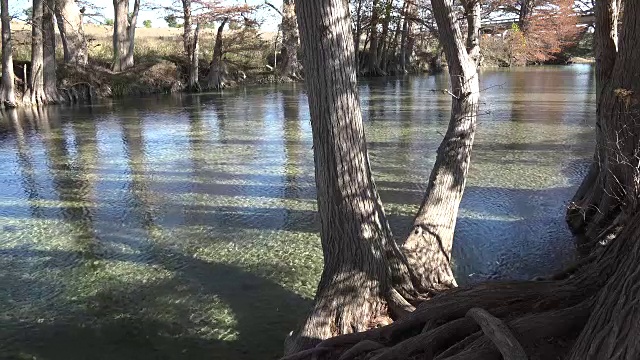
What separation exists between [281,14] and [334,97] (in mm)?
31894

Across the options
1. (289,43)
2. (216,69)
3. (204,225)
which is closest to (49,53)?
(216,69)

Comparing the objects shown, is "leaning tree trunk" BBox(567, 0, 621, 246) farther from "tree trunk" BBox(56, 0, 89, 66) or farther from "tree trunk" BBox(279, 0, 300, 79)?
"tree trunk" BBox(279, 0, 300, 79)

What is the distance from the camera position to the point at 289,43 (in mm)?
35000

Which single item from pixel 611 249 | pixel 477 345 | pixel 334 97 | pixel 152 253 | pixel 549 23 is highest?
pixel 549 23

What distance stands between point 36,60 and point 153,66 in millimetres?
7795

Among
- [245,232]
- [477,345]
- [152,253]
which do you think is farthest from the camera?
[245,232]

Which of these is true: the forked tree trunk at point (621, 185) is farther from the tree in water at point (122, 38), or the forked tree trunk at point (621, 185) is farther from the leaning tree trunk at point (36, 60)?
the tree in water at point (122, 38)

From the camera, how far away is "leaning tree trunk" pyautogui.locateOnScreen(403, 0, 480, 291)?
212 inches

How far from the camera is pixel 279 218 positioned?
24.8 feet

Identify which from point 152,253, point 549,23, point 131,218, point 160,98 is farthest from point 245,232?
point 549,23

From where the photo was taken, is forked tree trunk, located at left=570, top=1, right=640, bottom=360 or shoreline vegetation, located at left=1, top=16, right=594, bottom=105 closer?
forked tree trunk, located at left=570, top=1, right=640, bottom=360

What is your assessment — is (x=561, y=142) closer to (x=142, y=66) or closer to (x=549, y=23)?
(x=142, y=66)

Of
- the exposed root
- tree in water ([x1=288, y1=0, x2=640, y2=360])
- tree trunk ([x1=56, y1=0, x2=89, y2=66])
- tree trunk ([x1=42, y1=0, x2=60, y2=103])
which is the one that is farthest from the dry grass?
the exposed root

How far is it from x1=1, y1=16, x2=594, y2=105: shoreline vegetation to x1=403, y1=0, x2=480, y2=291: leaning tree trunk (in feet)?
72.9
